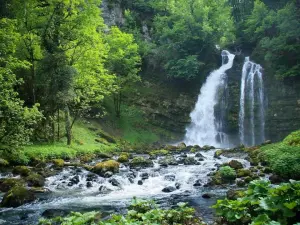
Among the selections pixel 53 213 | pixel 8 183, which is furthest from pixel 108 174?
pixel 53 213

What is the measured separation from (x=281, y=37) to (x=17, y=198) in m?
27.7

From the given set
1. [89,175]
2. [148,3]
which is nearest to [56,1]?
[89,175]

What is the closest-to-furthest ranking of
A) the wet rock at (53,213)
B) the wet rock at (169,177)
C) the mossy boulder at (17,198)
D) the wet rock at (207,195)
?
1. the wet rock at (53,213)
2. the mossy boulder at (17,198)
3. the wet rock at (207,195)
4. the wet rock at (169,177)

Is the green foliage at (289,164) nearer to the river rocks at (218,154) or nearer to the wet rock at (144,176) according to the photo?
the wet rock at (144,176)

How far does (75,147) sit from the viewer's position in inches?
867

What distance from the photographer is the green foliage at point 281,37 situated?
2935 centimetres

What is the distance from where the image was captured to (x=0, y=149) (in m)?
15.6

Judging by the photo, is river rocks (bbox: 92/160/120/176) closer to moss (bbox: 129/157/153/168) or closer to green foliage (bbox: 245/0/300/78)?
moss (bbox: 129/157/153/168)

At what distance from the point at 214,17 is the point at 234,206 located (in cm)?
3392

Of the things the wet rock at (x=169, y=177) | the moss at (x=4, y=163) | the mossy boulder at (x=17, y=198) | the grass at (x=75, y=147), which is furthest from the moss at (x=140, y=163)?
the mossy boulder at (x=17, y=198)

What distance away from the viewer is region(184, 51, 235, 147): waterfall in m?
33.2

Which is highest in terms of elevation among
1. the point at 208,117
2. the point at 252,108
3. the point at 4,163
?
the point at 252,108

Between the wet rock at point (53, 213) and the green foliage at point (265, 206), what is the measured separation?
200 inches

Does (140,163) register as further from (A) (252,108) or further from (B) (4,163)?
(A) (252,108)
